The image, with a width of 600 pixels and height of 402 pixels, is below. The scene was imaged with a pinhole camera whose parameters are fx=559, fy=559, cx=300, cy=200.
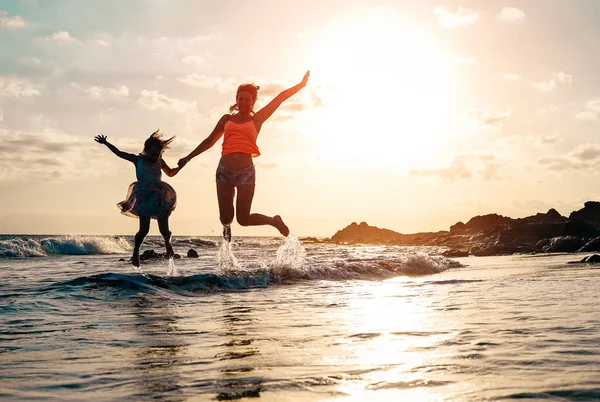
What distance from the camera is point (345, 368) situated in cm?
320

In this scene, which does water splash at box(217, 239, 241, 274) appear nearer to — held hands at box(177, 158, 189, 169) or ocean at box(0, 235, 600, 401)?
held hands at box(177, 158, 189, 169)

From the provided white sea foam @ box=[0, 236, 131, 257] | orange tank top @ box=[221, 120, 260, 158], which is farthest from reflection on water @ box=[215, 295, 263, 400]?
white sea foam @ box=[0, 236, 131, 257]

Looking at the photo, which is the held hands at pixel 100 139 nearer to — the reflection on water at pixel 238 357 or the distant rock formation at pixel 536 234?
the reflection on water at pixel 238 357

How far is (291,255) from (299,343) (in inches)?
308

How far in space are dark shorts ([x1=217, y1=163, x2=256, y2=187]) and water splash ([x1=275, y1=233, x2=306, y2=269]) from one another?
2.52m

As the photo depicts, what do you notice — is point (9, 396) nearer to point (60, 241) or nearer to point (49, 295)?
point (49, 295)

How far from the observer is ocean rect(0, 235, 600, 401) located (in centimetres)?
280

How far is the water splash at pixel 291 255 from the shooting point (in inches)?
448

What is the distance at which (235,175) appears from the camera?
9031 mm

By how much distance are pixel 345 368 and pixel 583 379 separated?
1228mm

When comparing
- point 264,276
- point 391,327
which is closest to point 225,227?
point 264,276

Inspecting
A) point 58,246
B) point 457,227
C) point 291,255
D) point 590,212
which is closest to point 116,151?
point 291,255

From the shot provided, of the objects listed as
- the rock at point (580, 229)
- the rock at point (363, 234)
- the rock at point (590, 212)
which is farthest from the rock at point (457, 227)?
the rock at point (580, 229)

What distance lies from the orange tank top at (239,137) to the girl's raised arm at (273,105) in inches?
8.2
